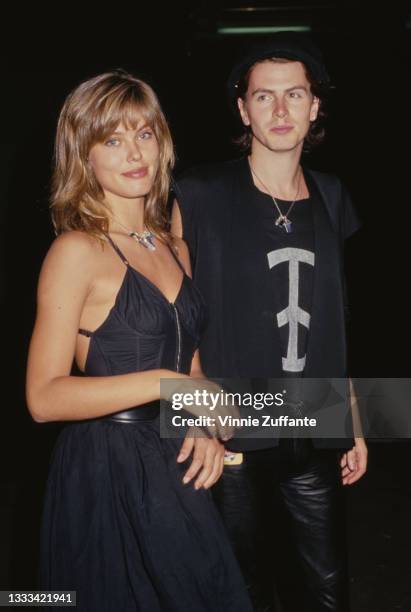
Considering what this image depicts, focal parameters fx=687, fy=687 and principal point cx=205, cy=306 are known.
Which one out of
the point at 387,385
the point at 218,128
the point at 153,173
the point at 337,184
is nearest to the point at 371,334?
the point at 387,385

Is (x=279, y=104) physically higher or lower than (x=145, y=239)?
higher

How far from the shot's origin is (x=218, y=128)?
14.3 ft

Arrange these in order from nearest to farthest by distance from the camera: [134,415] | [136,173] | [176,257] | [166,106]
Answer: [134,415], [136,173], [176,257], [166,106]

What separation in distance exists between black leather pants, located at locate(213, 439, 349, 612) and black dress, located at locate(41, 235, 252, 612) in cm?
31

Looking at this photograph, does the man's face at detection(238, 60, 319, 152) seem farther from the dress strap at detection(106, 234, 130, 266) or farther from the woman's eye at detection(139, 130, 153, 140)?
the dress strap at detection(106, 234, 130, 266)

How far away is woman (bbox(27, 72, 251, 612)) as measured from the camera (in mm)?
1342

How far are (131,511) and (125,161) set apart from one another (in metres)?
0.76

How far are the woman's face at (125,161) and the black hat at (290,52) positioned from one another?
46 cm

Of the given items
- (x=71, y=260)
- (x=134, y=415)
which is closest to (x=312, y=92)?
(x=71, y=260)

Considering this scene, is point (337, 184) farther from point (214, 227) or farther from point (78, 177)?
point (78, 177)

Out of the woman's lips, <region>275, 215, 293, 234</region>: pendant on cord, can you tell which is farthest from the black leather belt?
<region>275, 215, 293, 234</region>: pendant on cord

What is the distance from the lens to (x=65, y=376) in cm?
133

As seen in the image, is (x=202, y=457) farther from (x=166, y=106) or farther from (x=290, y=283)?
(x=166, y=106)

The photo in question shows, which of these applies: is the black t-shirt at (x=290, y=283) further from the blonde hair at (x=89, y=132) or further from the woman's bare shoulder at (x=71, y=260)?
the woman's bare shoulder at (x=71, y=260)
